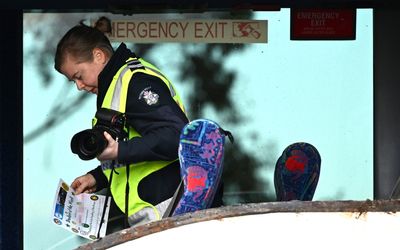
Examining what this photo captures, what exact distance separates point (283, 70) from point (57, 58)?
90.8 inches

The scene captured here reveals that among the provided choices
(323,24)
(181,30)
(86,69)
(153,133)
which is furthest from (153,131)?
(323,24)

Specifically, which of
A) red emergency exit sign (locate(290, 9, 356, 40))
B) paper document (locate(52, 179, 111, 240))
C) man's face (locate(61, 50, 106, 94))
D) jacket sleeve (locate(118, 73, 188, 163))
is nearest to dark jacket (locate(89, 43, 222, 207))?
jacket sleeve (locate(118, 73, 188, 163))

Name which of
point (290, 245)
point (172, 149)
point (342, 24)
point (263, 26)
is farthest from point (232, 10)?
point (290, 245)

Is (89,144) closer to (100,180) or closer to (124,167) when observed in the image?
(124,167)

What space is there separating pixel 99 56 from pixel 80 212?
648mm

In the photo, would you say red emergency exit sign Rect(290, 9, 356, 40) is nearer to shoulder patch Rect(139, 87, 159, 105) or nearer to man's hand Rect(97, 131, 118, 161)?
shoulder patch Rect(139, 87, 159, 105)

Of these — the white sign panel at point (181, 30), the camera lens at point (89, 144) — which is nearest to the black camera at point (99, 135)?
the camera lens at point (89, 144)

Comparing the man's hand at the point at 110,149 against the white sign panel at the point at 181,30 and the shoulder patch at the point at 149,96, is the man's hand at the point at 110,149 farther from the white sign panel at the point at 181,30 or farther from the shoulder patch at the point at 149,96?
the white sign panel at the point at 181,30

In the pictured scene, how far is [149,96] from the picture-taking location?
12.3ft

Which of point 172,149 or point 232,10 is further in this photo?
point 232,10

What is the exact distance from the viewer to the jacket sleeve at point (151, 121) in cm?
367

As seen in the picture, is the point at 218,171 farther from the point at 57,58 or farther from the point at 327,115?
the point at 327,115

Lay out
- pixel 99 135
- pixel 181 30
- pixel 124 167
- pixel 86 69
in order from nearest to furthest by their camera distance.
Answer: pixel 99 135 < pixel 124 167 < pixel 86 69 < pixel 181 30

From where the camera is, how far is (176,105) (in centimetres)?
382
